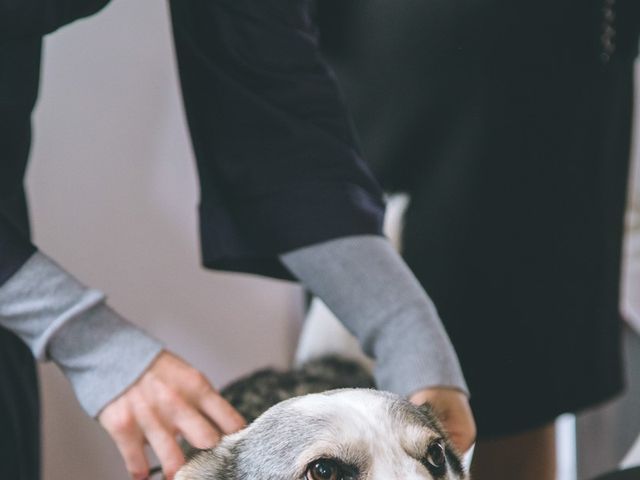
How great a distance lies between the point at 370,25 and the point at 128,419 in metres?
0.66

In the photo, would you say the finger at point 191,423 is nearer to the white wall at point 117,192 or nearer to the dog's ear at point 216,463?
the dog's ear at point 216,463

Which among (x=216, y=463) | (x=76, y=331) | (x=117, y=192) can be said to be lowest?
(x=117, y=192)

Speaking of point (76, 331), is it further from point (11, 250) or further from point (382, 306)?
point (382, 306)

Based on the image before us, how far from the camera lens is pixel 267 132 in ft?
2.89

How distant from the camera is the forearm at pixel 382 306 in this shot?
31.9 inches

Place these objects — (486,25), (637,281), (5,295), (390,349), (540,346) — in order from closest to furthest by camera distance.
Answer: (5,295) → (390,349) → (486,25) → (540,346) → (637,281)

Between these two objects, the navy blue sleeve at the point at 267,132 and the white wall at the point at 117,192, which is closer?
the navy blue sleeve at the point at 267,132

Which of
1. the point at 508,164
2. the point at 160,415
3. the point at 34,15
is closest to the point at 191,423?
the point at 160,415

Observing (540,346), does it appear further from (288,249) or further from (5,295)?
(5,295)

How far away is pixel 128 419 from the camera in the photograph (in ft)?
2.41

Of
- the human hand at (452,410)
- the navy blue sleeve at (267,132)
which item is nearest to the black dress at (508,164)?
the navy blue sleeve at (267,132)

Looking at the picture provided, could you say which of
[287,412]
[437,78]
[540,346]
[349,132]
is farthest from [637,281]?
[287,412]

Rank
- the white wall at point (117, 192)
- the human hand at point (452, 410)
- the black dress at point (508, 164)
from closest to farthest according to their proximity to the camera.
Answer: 1. the human hand at point (452, 410)
2. the black dress at point (508, 164)
3. the white wall at point (117, 192)

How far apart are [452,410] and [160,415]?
0.27 meters
